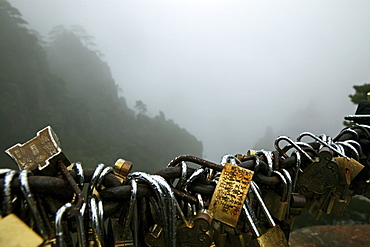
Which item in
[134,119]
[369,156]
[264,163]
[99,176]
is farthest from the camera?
[134,119]

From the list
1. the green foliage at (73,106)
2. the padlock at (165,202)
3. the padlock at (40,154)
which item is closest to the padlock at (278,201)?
the padlock at (165,202)

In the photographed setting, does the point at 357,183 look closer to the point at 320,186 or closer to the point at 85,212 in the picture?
the point at 320,186

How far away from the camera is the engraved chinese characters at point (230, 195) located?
13.9 inches

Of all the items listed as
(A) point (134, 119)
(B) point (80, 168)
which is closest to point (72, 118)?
(A) point (134, 119)

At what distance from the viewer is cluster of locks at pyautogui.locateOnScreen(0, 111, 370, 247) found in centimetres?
27

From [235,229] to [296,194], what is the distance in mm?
172

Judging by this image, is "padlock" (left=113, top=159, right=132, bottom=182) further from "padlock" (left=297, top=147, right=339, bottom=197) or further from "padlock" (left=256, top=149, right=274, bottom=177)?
"padlock" (left=297, top=147, right=339, bottom=197)

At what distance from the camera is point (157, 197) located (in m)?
0.32

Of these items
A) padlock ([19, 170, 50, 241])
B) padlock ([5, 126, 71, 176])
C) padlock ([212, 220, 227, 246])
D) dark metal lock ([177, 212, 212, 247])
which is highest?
padlock ([5, 126, 71, 176])

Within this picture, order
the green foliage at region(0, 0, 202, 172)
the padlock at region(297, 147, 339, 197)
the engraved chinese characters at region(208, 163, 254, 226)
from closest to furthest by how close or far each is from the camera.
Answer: the engraved chinese characters at region(208, 163, 254, 226)
the padlock at region(297, 147, 339, 197)
the green foliage at region(0, 0, 202, 172)

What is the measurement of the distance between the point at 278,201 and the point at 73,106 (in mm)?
16396

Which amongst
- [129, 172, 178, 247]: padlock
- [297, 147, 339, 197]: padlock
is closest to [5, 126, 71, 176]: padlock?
[129, 172, 178, 247]: padlock

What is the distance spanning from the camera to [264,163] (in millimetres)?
418

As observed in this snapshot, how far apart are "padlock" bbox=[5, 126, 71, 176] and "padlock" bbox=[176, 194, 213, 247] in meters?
0.21
